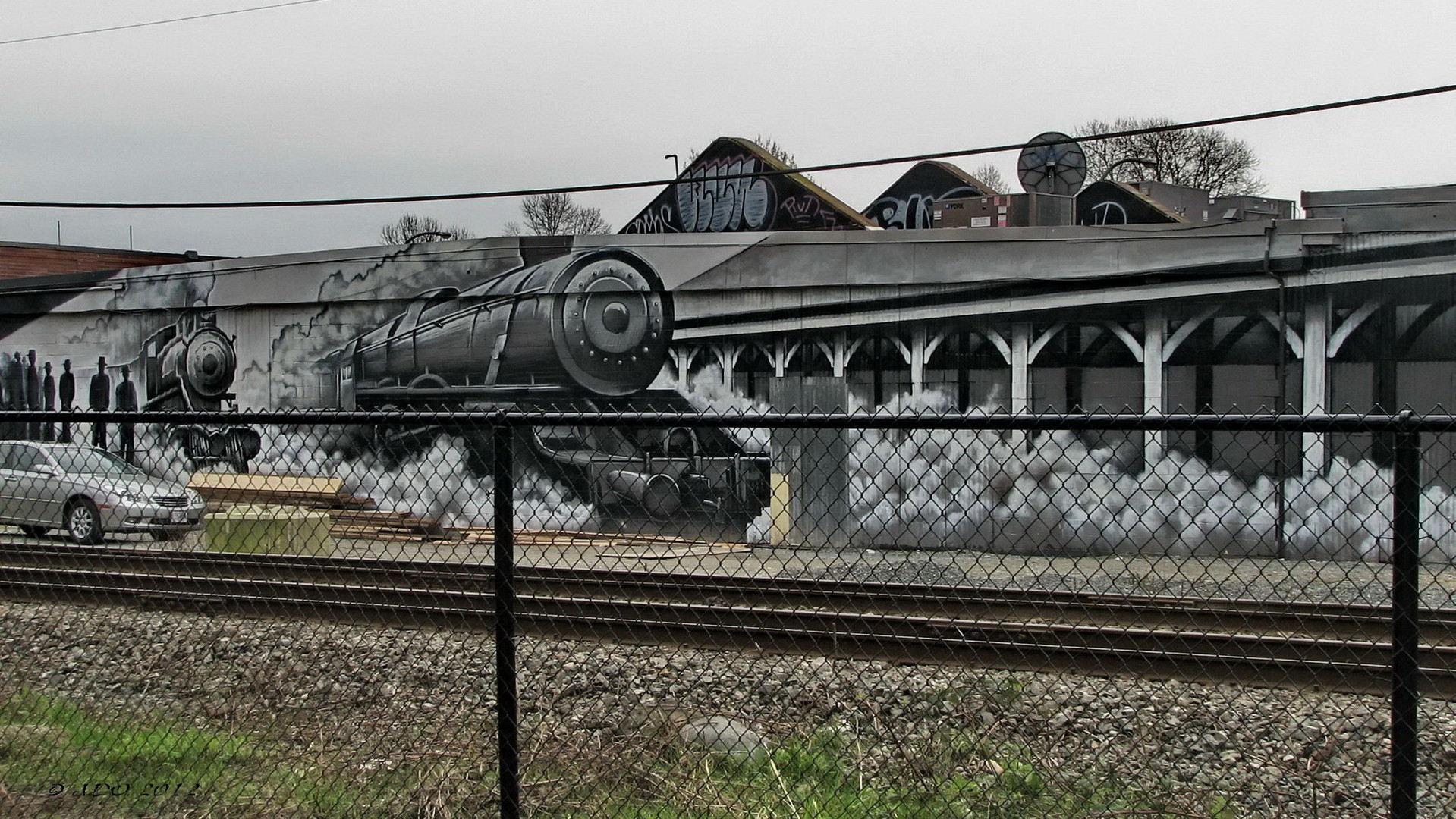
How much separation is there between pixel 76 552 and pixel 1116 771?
21.7 feet

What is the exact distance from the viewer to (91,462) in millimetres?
14578

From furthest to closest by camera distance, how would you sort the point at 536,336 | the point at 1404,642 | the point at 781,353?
the point at 536,336 < the point at 781,353 < the point at 1404,642

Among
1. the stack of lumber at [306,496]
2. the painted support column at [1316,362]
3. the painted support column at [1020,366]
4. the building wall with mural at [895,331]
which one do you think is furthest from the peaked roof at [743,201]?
the painted support column at [1316,362]

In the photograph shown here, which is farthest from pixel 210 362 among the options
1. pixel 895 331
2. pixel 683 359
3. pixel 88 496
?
pixel 895 331

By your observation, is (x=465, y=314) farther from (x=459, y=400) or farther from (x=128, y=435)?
(x=128, y=435)

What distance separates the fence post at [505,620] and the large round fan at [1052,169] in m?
17.2

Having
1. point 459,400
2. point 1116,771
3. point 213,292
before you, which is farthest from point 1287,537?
point 213,292

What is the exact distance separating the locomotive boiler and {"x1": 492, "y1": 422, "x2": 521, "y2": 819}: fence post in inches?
506

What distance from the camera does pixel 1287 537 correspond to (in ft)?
43.5

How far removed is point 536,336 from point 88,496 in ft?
22.0

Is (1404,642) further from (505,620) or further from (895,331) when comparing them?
(895,331)

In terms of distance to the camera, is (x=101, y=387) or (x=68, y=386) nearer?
(x=101, y=387)

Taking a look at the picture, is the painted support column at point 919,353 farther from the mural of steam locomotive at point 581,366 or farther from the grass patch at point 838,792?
the grass patch at point 838,792

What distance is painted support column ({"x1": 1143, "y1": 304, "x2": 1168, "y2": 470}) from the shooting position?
13.9 metres
